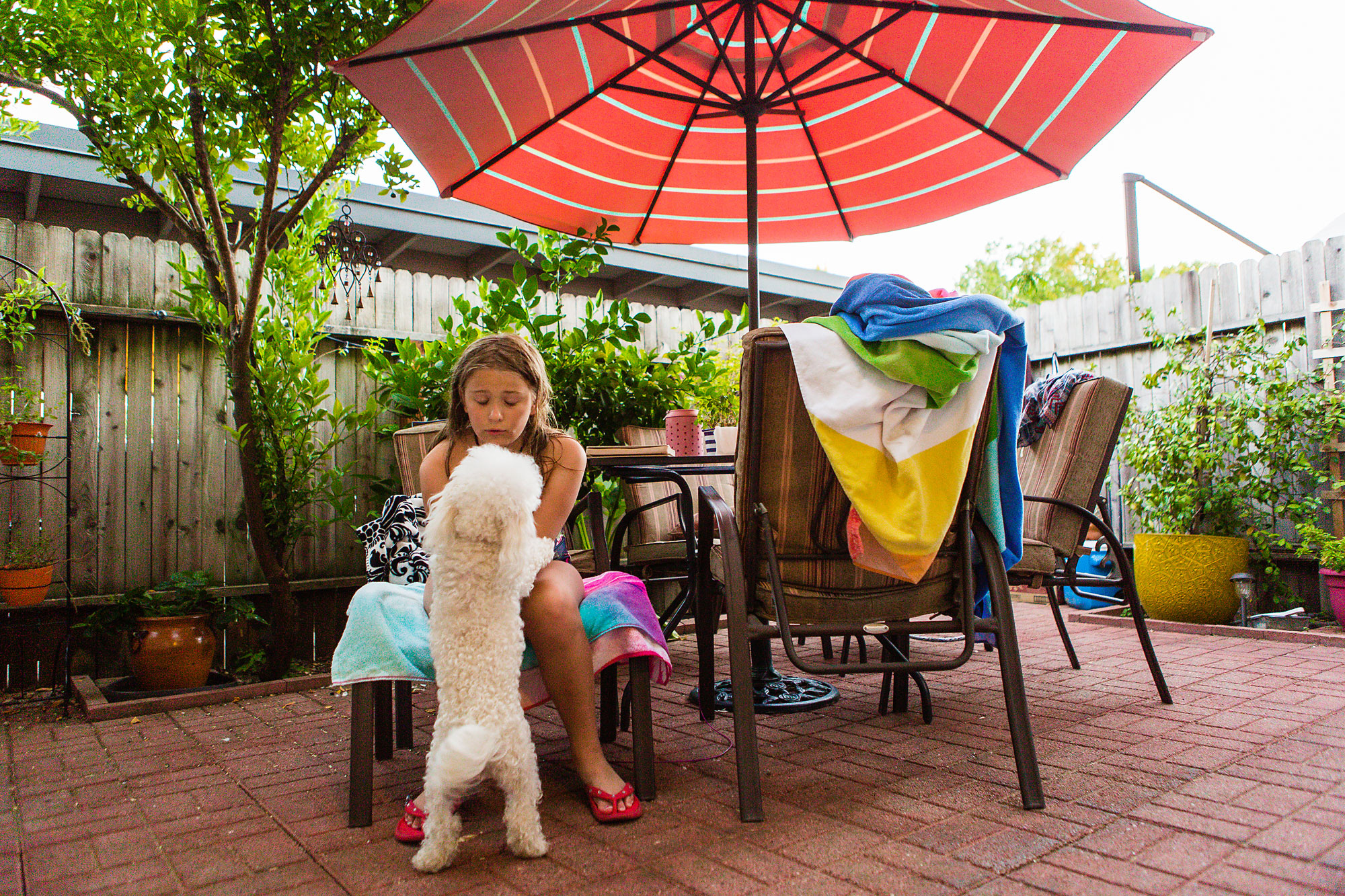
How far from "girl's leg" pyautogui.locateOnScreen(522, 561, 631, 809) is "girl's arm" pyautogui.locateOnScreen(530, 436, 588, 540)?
192 mm

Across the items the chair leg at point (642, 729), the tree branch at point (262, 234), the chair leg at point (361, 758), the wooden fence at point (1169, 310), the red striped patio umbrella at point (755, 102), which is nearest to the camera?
the chair leg at point (361, 758)

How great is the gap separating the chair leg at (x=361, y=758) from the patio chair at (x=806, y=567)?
2.63ft

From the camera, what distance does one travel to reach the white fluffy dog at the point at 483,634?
1489 millimetres

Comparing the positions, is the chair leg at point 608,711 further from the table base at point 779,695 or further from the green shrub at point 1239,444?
the green shrub at point 1239,444

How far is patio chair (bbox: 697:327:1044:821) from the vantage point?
5.85ft

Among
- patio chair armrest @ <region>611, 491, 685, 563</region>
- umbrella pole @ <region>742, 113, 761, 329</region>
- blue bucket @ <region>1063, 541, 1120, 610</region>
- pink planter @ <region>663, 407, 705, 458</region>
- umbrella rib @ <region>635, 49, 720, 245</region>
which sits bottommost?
blue bucket @ <region>1063, 541, 1120, 610</region>

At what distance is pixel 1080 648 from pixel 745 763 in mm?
2695

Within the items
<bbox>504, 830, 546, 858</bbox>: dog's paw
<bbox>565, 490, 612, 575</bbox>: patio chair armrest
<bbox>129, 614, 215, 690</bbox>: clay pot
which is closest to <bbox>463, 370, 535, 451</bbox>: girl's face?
<bbox>565, 490, 612, 575</bbox>: patio chair armrest

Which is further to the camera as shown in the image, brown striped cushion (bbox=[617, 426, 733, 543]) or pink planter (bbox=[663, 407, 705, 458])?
brown striped cushion (bbox=[617, 426, 733, 543])

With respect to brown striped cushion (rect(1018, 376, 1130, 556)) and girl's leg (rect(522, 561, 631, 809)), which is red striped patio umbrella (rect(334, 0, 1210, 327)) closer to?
brown striped cushion (rect(1018, 376, 1130, 556))

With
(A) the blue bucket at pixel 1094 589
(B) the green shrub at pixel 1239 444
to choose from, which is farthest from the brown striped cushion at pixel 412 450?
(B) the green shrub at pixel 1239 444

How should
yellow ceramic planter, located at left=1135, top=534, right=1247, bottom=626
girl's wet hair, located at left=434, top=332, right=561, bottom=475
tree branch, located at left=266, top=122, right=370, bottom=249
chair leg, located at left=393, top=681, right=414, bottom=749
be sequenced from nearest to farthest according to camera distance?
1. girl's wet hair, located at left=434, top=332, right=561, bottom=475
2. chair leg, located at left=393, top=681, right=414, bottom=749
3. tree branch, located at left=266, top=122, right=370, bottom=249
4. yellow ceramic planter, located at left=1135, top=534, right=1247, bottom=626

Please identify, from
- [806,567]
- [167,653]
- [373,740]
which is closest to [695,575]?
[806,567]

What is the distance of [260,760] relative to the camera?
7.47 feet
